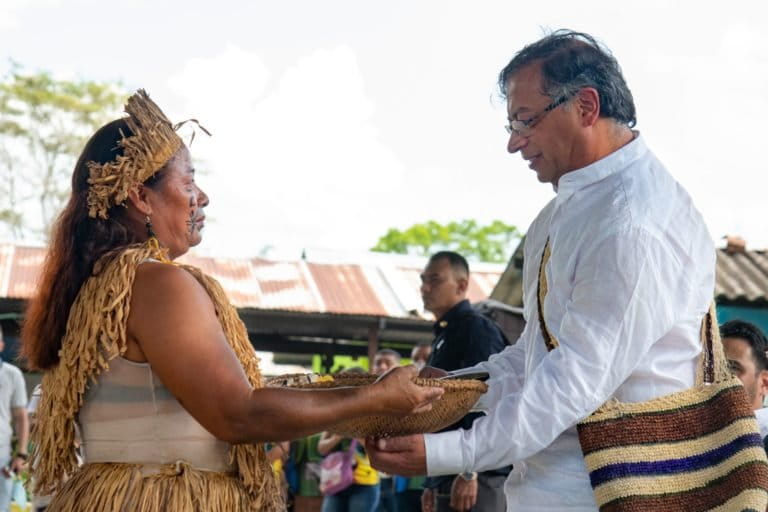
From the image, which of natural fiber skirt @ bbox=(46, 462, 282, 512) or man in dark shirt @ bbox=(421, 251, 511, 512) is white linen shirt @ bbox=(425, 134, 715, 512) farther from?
man in dark shirt @ bbox=(421, 251, 511, 512)

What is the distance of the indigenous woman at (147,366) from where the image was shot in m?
2.40

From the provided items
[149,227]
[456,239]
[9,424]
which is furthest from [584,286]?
[456,239]

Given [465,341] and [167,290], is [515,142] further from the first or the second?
[465,341]

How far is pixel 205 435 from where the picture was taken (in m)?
2.54

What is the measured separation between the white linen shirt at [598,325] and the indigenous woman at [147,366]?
0.82 ft

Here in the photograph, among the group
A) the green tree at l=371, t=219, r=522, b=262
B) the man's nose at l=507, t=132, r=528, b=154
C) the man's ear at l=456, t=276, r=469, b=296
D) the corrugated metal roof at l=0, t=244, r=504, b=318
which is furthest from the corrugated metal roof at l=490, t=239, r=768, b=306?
the green tree at l=371, t=219, r=522, b=262

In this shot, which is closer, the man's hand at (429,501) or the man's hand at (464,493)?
the man's hand at (464,493)

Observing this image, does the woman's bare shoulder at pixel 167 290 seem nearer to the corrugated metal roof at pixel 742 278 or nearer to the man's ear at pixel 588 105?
the man's ear at pixel 588 105

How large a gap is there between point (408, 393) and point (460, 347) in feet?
12.1

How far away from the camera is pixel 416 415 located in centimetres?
251

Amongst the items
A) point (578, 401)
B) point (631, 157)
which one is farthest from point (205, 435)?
point (631, 157)

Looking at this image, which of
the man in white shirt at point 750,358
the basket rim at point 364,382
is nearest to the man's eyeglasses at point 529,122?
the basket rim at point 364,382

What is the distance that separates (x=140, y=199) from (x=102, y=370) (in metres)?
0.48

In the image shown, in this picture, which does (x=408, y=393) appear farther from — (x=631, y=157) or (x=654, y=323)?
(x=631, y=157)
